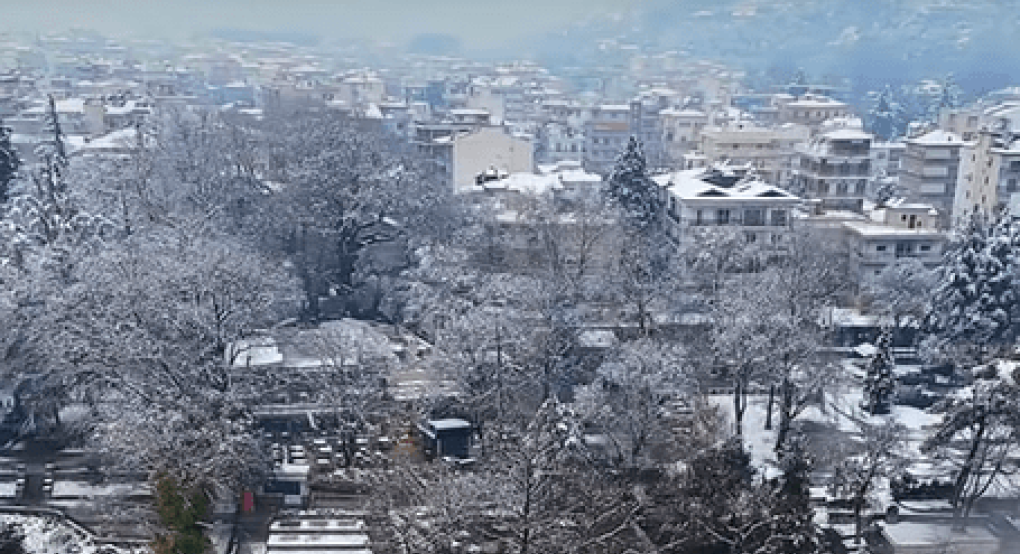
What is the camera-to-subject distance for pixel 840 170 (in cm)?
3241

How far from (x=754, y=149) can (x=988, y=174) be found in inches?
376

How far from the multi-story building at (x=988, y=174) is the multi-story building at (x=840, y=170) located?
344 centimetres

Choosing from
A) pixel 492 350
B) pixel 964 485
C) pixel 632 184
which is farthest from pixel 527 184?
pixel 964 485

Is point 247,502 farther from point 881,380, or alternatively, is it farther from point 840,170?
point 840,170

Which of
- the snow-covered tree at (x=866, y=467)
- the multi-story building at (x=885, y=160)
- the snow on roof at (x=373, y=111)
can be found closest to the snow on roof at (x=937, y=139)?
the multi-story building at (x=885, y=160)

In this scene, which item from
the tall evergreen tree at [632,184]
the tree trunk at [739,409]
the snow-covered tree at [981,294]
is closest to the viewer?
the tree trunk at [739,409]

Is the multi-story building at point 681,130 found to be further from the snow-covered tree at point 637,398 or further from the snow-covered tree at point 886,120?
the snow-covered tree at point 637,398

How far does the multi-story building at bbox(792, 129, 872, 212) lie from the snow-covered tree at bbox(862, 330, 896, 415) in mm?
13127

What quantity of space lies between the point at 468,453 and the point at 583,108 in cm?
4197

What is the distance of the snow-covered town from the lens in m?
13.9

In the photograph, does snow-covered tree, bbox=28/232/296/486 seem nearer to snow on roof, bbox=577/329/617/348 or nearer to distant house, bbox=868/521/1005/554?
snow on roof, bbox=577/329/617/348

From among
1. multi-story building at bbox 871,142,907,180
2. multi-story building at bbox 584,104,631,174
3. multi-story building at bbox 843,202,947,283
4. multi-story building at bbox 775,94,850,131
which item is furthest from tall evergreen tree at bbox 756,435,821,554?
multi-story building at bbox 775,94,850,131

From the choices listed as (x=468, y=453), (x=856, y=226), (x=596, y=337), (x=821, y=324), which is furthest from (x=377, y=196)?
(x=856, y=226)

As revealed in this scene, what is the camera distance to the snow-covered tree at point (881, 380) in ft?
64.0
